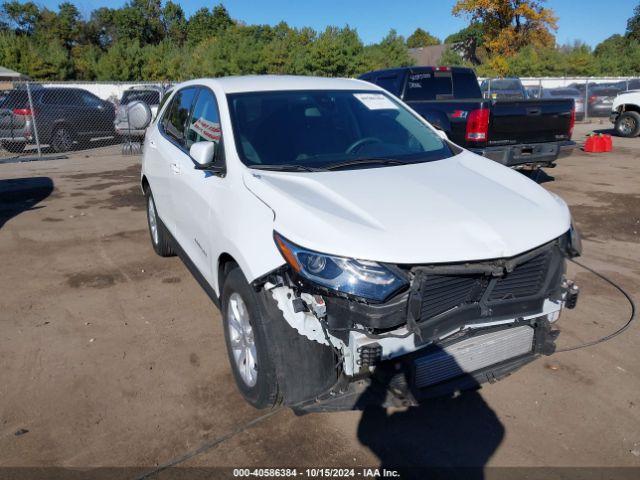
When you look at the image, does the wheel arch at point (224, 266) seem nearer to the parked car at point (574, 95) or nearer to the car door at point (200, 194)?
the car door at point (200, 194)

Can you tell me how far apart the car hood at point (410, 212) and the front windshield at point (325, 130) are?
11.4 inches

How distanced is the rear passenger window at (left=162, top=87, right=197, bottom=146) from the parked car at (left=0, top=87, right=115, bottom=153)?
10688 millimetres

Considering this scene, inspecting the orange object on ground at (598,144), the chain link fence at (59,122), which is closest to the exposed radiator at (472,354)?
the chain link fence at (59,122)

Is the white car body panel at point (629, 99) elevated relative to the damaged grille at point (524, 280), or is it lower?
elevated

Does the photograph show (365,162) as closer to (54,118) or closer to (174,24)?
(54,118)

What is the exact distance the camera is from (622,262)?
561cm

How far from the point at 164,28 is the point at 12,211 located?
224 feet

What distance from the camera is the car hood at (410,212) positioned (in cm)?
257

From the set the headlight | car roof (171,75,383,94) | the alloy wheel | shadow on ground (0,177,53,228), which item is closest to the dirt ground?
the alloy wheel

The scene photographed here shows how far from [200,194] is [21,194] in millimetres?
7062

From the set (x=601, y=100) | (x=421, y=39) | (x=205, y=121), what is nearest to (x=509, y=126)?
(x=205, y=121)

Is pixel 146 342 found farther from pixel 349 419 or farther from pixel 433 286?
pixel 433 286

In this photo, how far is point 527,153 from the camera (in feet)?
26.8

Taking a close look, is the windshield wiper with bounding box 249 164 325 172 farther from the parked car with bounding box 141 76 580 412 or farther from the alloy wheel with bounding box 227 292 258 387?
the alloy wheel with bounding box 227 292 258 387
